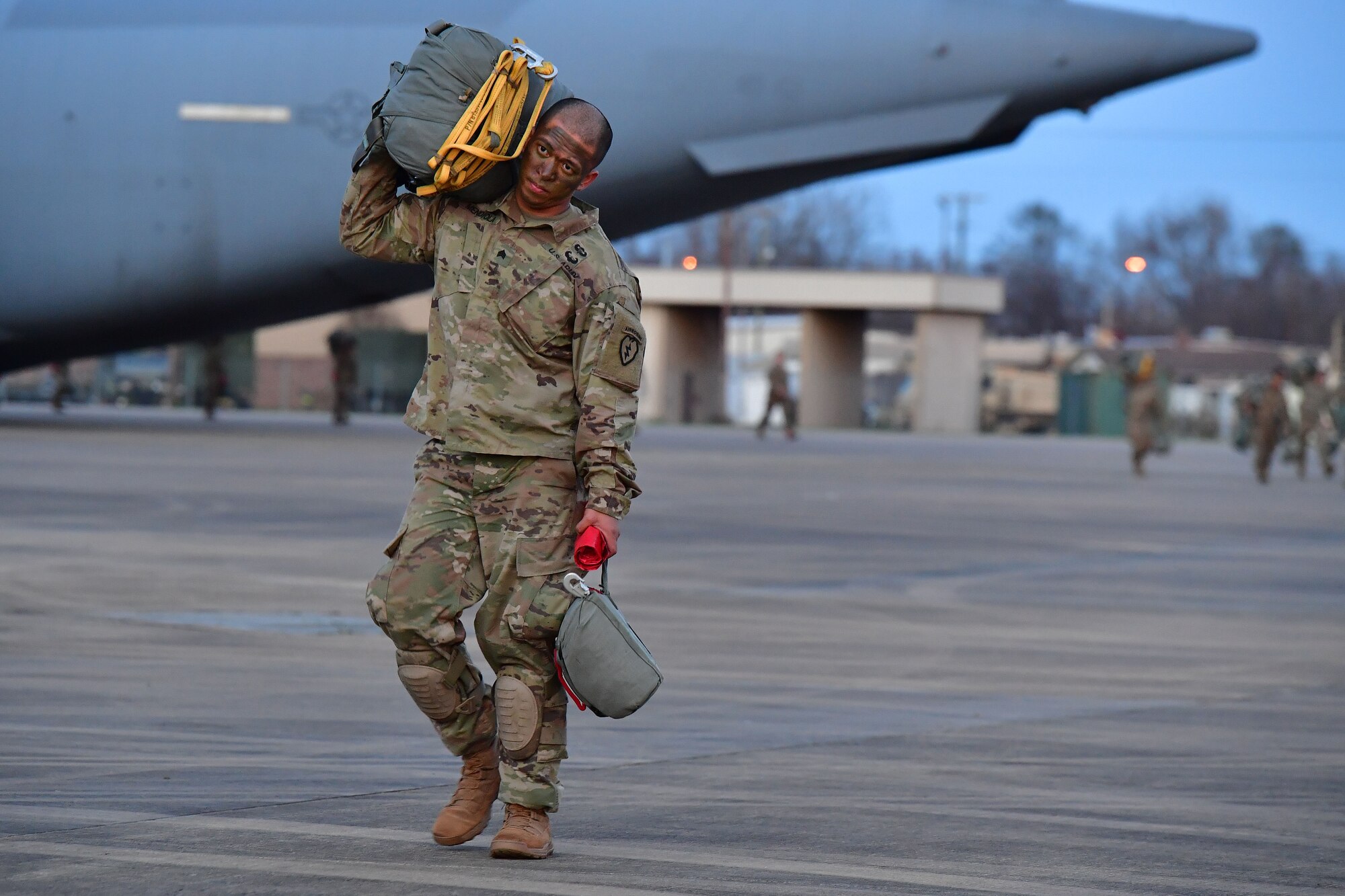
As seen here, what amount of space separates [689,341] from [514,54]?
207ft

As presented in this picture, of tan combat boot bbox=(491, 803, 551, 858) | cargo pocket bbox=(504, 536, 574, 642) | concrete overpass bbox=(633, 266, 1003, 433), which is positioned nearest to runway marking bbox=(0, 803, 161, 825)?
tan combat boot bbox=(491, 803, 551, 858)

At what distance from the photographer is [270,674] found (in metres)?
7.71

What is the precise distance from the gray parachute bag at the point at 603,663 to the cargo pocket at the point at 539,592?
0.27 ft

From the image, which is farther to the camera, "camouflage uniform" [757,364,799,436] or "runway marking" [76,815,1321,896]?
"camouflage uniform" [757,364,799,436]

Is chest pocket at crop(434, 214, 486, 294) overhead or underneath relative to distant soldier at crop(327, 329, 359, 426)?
underneath

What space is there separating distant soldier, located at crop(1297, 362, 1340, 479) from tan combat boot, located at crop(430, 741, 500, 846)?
3057 cm

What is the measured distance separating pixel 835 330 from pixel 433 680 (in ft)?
208

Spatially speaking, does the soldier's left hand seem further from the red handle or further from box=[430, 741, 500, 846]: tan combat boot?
box=[430, 741, 500, 846]: tan combat boot

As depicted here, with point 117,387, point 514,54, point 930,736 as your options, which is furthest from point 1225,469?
point 117,387

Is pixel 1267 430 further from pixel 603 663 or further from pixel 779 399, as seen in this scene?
pixel 603 663

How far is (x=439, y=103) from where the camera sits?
5051mm

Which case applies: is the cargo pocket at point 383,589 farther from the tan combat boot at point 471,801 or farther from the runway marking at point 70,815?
the runway marking at point 70,815

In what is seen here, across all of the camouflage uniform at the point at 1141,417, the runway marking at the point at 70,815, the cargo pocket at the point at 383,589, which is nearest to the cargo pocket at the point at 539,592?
the cargo pocket at the point at 383,589

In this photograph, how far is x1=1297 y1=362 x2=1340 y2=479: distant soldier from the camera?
1334 inches
